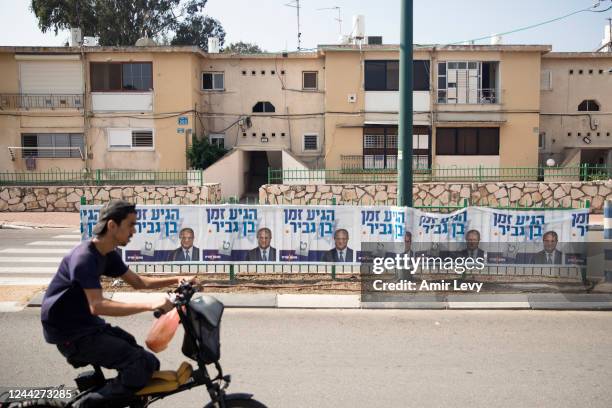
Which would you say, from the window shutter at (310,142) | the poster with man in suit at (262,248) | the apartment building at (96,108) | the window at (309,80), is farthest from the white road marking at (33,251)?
the window at (309,80)

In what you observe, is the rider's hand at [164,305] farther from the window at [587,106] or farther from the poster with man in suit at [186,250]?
the window at [587,106]

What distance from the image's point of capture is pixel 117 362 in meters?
4.01

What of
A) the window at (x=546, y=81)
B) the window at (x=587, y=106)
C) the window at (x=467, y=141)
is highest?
the window at (x=546, y=81)

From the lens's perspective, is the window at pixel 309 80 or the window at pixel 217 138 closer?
the window at pixel 309 80

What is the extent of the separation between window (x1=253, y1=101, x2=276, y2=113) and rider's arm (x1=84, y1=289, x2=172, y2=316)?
86.5 feet

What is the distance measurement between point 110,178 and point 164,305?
23.3 meters

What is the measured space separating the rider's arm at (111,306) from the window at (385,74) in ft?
83.6

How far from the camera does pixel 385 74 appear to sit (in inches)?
1117

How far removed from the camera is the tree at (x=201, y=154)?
27.9 metres

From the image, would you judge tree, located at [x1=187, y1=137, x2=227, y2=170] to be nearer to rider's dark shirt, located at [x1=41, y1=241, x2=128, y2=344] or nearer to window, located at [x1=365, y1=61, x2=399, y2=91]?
window, located at [x1=365, y1=61, x2=399, y2=91]

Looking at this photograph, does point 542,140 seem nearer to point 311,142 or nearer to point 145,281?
point 311,142

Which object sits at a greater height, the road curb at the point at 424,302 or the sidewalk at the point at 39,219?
the sidewalk at the point at 39,219

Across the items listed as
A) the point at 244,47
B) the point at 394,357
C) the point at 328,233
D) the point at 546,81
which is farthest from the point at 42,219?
the point at 244,47

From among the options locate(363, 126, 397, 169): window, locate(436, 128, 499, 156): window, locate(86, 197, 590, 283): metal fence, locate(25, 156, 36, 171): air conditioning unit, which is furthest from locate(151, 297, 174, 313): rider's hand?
locate(25, 156, 36, 171): air conditioning unit
